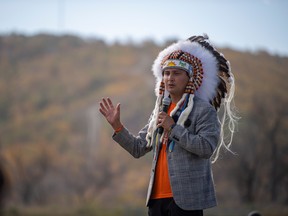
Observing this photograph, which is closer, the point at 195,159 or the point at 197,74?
the point at 195,159

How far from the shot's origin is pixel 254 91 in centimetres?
2953

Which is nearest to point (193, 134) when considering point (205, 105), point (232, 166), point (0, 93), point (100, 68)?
point (205, 105)

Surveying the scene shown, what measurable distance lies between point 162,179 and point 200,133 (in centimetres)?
41

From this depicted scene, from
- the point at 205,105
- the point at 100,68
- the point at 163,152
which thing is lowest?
the point at 163,152

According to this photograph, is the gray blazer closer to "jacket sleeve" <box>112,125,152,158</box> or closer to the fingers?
"jacket sleeve" <box>112,125,152,158</box>

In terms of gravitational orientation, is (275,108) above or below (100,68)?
below

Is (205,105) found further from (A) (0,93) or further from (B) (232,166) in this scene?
(A) (0,93)

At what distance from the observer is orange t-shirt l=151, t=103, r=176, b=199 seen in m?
3.30

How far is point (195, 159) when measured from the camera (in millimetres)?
3252

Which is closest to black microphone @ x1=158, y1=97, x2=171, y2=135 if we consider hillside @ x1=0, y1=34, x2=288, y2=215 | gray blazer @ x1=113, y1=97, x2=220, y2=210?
gray blazer @ x1=113, y1=97, x2=220, y2=210

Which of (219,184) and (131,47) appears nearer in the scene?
(219,184)

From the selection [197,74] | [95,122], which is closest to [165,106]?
[197,74]

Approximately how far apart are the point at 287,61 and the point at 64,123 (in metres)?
48.1

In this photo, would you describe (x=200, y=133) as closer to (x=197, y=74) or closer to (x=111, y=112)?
(x=197, y=74)
